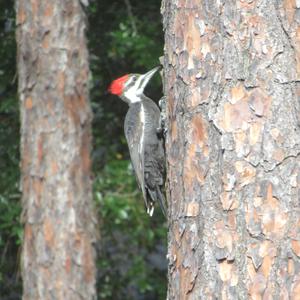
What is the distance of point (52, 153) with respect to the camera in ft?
20.8

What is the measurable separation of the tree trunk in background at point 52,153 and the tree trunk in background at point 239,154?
3645 mm

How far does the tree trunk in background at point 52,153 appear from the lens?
6.32 m

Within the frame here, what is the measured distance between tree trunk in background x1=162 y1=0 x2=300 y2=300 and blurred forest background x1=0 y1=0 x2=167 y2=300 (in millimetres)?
5026

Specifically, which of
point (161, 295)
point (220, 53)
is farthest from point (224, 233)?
point (161, 295)

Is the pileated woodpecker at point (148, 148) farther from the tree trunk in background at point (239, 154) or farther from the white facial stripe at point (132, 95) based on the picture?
the tree trunk in background at point (239, 154)

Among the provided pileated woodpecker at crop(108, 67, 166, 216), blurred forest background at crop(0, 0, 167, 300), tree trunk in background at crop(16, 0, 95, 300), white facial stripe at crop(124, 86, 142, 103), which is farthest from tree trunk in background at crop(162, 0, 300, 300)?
blurred forest background at crop(0, 0, 167, 300)

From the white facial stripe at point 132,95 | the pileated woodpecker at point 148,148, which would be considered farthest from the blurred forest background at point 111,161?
the pileated woodpecker at point 148,148

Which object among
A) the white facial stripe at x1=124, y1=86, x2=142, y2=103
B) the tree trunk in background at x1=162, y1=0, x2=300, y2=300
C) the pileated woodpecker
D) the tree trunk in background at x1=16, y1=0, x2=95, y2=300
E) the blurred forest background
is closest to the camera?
the tree trunk in background at x1=162, y1=0, x2=300, y2=300

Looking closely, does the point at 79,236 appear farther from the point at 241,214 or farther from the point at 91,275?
the point at 241,214

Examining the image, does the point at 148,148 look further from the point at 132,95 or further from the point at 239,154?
the point at 239,154

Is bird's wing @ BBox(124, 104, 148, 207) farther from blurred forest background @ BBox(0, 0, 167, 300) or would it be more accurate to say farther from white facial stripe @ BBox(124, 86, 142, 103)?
blurred forest background @ BBox(0, 0, 167, 300)

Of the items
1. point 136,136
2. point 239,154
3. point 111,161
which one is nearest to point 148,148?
point 136,136

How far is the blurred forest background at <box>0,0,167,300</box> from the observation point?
7.93 m

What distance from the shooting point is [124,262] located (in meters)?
9.12
